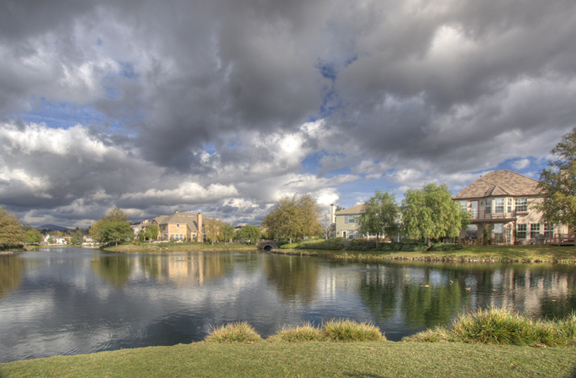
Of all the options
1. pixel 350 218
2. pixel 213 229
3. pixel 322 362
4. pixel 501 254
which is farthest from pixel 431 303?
pixel 213 229

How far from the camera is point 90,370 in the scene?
739cm

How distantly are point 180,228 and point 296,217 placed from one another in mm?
49584

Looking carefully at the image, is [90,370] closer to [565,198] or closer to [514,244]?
[565,198]

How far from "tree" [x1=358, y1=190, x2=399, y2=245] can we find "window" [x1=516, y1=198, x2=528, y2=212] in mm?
17877

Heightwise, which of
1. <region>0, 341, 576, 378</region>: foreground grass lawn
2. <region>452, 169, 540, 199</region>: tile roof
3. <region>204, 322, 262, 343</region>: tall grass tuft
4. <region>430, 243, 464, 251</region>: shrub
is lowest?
<region>430, 243, 464, 251</region>: shrub

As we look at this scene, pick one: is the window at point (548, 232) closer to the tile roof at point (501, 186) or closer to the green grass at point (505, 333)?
the tile roof at point (501, 186)

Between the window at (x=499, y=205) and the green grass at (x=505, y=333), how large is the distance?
45.8m

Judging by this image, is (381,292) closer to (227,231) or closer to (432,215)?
(432,215)

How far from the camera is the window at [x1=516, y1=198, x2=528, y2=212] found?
49.1m

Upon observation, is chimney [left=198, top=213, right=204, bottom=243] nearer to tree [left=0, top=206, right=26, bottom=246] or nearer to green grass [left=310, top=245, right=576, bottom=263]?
tree [left=0, top=206, right=26, bottom=246]

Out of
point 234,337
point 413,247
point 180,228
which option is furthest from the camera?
point 180,228

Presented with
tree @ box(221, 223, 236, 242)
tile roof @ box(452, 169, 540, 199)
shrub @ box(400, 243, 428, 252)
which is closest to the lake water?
shrub @ box(400, 243, 428, 252)

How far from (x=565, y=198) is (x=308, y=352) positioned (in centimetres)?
3986

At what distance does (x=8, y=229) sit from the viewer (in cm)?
6938
